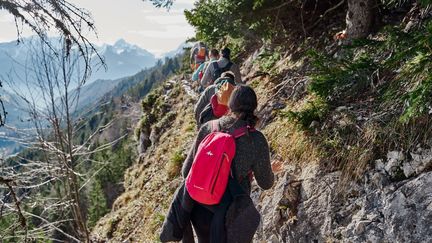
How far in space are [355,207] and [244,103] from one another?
5.48 ft

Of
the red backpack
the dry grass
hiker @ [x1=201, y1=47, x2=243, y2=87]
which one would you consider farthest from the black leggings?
hiker @ [x1=201, y1=47, x2=243, y2=87]

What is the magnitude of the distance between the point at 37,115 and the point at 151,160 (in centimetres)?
674

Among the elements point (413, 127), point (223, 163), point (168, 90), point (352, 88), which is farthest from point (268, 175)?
point (168, 90)

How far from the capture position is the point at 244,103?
10.1 ft

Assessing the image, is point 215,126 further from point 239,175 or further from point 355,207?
point 355,207

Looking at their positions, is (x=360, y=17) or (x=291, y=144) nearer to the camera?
(x=291, y=144)

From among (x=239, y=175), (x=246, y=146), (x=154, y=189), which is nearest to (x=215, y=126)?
(x=246, y=146)

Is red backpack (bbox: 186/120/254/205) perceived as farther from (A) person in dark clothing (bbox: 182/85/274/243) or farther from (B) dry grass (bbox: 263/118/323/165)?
(B) dry grass (bbox: 263/118/323/165)

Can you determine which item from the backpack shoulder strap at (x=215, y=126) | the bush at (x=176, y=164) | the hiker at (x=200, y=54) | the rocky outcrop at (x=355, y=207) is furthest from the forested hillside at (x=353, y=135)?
the hiker at (x=200, y=54)

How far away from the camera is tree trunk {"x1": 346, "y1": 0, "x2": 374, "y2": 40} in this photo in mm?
6520

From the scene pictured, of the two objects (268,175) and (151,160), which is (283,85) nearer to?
(268,175)

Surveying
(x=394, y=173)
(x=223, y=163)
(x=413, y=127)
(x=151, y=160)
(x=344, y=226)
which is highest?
(x=223, y=163)

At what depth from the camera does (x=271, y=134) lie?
601cm

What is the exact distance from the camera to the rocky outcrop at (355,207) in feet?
11.4
